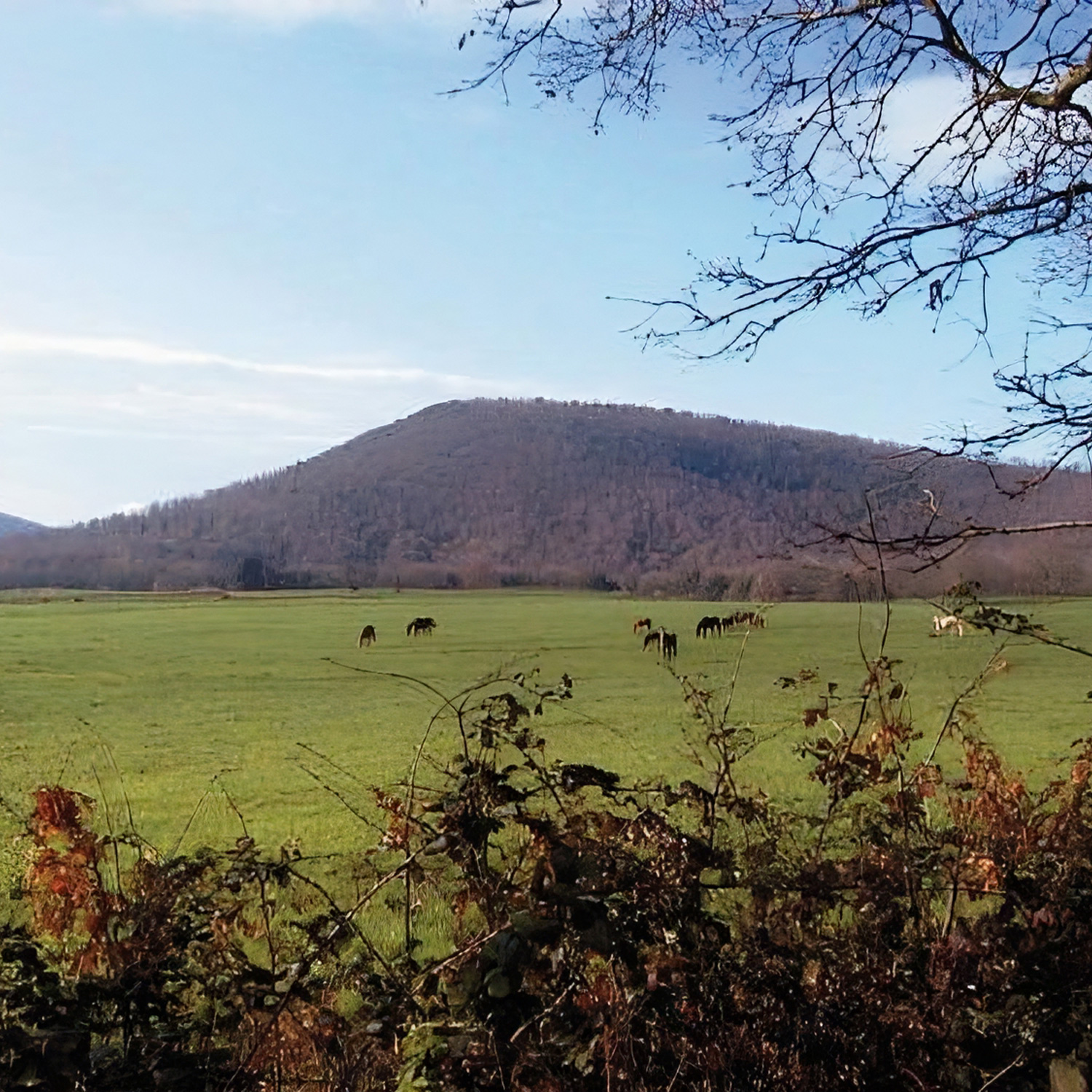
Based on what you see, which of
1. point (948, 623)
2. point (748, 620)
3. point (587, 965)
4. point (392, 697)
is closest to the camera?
point (587, 965)

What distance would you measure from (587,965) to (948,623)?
7.60ft

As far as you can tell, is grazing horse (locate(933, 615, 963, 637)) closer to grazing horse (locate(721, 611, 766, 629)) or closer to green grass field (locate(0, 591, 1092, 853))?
green grass field (locate(0, 591, 1092, 853))

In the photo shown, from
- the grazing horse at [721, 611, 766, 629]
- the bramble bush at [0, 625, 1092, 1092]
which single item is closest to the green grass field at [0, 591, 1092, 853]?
the grazing horse at [721, 611, 766, 629]

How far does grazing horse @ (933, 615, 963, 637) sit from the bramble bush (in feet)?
1.36

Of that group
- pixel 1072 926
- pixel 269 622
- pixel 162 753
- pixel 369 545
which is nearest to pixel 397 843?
pixel 1072 926

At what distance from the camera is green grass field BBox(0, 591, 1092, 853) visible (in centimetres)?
1021

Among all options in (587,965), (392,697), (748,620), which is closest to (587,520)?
(392,697)

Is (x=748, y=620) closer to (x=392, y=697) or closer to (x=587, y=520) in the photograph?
(x=392, y=697)

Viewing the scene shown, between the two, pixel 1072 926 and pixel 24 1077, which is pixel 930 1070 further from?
pixel 24 1077

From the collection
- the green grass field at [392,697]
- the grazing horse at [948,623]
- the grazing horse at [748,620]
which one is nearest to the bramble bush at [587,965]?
the grazing horse at [948,623]

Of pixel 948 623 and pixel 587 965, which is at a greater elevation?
pixel 948 623

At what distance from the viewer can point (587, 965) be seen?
357 centimetres

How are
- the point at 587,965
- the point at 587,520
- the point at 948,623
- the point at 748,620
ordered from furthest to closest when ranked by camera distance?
the point at 587,520, the point at 748,620, the point at 948,623, the point at 587,965

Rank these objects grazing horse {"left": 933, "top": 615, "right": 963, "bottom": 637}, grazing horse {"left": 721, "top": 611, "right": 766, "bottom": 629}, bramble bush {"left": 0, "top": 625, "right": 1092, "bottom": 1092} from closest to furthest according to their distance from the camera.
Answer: bramble bush {"left": 0, "top": 625, "right": 1092, "bottom": 1092} → grazing horse {"left": 933, "top": 615, "right": 963, "bottom": 637} → grazing horse {"left": 721, "top": 611, "right": 766, "bottom": 629}
